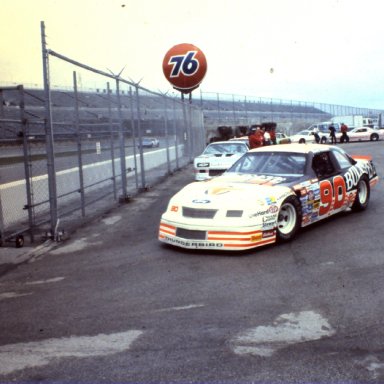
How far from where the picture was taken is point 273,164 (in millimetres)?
8125

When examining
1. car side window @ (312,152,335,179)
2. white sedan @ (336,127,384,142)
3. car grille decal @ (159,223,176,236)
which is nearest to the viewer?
car grille decal @ (159,223,176,236)

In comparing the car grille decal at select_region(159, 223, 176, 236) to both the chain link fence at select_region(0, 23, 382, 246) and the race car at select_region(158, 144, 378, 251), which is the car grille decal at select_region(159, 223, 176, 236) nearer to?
the race car at select_region(158, 144, 378, 251)

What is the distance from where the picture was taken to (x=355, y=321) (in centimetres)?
423

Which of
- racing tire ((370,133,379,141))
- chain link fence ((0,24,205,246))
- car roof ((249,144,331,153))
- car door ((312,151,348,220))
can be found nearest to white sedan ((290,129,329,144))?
racing tire ((370,133,379,141))

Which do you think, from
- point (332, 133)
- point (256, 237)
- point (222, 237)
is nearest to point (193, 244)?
point (222, 237)

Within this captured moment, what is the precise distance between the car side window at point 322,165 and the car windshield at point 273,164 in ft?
0.69

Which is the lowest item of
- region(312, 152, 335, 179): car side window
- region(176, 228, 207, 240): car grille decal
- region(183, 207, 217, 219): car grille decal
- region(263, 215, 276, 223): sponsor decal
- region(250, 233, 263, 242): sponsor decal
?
region(250, 233, 263, 242): sponsor decal

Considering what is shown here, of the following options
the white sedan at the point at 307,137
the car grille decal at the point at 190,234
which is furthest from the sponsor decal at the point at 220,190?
the white sedan at the point at 307,137

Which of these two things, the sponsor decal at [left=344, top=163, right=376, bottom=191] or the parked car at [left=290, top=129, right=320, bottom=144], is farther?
the parked car at [left=290, top=129, right=320, bottom=144]

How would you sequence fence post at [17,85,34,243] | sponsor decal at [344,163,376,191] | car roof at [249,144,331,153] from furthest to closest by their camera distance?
sponsor decal at [344,163,376,191]
car roof at [249,144,331,153]
fence post at [17,85,34,243]

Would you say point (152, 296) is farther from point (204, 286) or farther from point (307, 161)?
point (307, 161)

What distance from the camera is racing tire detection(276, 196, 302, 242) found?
7059 millimetres

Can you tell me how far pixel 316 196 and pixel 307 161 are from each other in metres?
0.64

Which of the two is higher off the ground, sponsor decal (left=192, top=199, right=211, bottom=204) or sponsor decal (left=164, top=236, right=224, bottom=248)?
sponsor decal (left=192, top=199, right=211, bottom=204)
